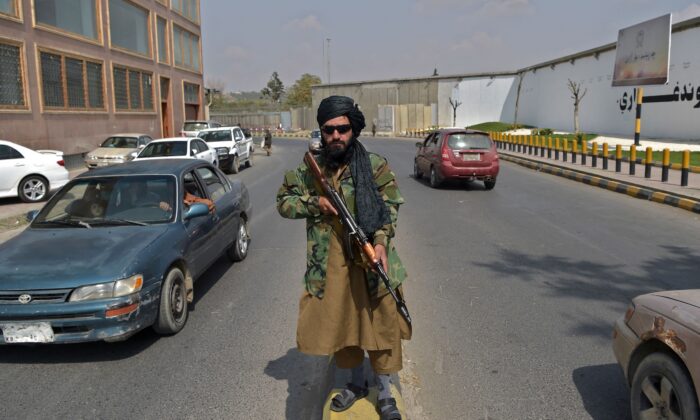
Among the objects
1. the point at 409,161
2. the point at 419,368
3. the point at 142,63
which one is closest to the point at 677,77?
the point at 409,161

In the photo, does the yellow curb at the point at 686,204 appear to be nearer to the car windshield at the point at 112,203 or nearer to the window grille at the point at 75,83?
the car windshield at the point at 112,203

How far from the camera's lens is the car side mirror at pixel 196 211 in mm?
5477

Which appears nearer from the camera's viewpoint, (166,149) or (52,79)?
(166,149)

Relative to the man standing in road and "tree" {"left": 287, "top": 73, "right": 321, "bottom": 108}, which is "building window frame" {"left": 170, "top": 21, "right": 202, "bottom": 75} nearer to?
the man standing in road

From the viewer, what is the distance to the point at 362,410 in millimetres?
3293

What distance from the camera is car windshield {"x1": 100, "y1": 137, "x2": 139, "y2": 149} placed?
19.9 meters

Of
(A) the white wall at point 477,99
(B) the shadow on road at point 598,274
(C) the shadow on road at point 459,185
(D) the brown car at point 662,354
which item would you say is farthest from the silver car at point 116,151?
(A) the white wall at point 477,99

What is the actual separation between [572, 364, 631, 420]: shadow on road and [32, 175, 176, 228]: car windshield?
377 cm

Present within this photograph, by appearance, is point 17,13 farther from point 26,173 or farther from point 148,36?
point 148,36

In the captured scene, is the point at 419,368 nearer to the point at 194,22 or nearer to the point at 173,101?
the point at 173,101

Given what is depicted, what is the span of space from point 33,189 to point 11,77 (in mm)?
7587

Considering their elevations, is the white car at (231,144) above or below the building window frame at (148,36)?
below

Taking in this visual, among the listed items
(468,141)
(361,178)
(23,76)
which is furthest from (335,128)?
(23,76)

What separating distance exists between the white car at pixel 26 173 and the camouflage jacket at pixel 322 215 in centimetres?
1233
